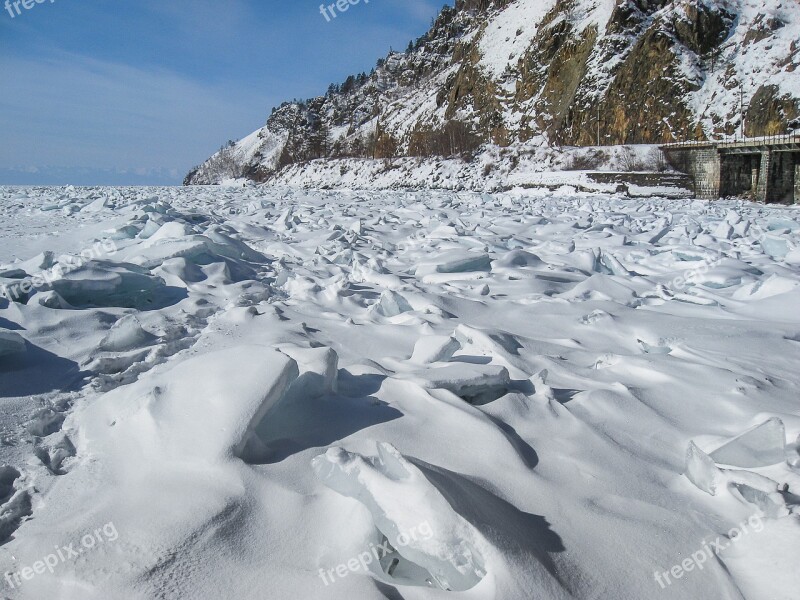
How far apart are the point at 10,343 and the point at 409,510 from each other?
2.03 metres

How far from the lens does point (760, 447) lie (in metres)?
1.75

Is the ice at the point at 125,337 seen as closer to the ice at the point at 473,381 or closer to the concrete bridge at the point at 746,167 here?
the ice at the point at 473,381

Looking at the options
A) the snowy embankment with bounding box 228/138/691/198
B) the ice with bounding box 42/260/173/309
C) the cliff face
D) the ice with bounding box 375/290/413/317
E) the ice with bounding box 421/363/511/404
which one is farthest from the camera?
the cliff face

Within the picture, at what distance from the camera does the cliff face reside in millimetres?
31016

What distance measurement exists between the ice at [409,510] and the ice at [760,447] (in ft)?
3.40

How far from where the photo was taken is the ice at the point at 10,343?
234cm

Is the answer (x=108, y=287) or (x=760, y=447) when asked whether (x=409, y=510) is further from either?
(x=108, y=287)

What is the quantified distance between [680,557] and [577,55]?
147 feet

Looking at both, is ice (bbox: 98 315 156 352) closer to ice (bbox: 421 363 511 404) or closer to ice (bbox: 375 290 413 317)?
ice (bbox: 375 290 413 317)

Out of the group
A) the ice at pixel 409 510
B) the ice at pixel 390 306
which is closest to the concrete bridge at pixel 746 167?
the ice at pixel 390 306

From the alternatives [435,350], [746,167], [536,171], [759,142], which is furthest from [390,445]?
[536,171]

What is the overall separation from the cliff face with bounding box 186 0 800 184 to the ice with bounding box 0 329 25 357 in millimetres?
33758

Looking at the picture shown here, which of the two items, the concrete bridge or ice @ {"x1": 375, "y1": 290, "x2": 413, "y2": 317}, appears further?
the concrete bridge

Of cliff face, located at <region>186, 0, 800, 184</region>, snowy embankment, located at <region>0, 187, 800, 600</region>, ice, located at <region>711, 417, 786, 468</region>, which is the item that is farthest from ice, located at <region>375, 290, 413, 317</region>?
cliff face, located at <region>186, 0, 800, 184</region>
